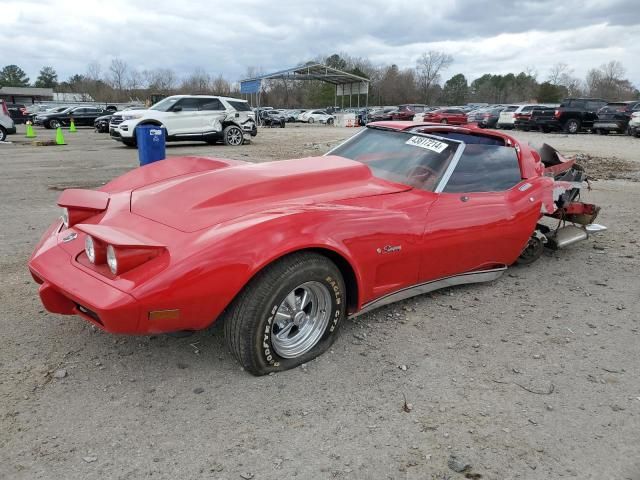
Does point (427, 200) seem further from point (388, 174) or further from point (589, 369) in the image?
point (589, 369)

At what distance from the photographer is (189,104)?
15.9 metres

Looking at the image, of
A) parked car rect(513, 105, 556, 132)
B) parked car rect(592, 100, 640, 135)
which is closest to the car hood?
parked car rect(592, 100, 640, 135)

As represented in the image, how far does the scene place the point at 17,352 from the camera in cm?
293

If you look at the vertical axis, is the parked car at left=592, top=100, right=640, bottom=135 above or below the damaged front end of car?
above

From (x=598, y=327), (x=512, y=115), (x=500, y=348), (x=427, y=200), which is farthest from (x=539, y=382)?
(x=512, y=115)

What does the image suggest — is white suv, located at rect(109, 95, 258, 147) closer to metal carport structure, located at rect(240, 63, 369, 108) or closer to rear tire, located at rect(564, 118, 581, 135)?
rear tire, located at rect(564, 118, 581, 135)

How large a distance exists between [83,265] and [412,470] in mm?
1933

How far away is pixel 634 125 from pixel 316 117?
1114 inches

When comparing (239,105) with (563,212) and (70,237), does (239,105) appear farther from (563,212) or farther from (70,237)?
(70,237)

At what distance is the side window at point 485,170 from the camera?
3.78 meters

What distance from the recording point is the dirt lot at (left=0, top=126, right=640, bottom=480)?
216cm

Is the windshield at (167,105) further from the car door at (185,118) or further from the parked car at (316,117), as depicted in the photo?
the parked car at (316,117)

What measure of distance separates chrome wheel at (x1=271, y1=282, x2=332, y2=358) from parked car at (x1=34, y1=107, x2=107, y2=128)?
30.4 meters

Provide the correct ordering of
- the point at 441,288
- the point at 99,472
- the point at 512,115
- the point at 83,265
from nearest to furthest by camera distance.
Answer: the point at 99,472 → the point at 83,265 → the point at 441,288 → the point at 512,115
